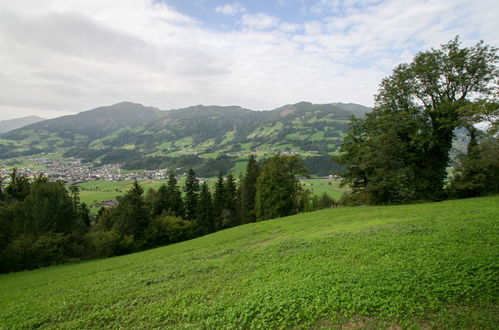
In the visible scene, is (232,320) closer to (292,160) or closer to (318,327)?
(318,327)

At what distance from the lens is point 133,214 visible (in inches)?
1524

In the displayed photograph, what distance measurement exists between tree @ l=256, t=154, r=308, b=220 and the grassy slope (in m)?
24.1

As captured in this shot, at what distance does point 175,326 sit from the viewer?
7207mm

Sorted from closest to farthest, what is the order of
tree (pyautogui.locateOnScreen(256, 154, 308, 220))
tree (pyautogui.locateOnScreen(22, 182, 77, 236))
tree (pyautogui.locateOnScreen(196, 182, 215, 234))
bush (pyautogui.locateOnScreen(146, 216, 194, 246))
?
tree (pyautogui.locateOnScreen(22, 182, 77, 236)) < tree (pyautogui.locateOnScreen(256, 154, 308, 220)) < bush (pyautogui.locateOnScreen(146, 216, 194, 246)) < tree (pyautogui.locateOnScreen(196, 182, 215, 234))

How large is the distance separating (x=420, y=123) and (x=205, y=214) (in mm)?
39458

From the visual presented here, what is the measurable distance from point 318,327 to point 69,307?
11022 millimetres

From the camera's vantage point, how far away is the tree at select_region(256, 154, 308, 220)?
38.1 metres

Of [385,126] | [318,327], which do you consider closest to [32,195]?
[318,327]

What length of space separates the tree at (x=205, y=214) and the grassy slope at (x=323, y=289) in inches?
1315

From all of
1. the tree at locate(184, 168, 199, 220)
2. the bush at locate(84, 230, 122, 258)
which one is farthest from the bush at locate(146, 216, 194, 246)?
the tree at locate(184, 168, 199, 220)

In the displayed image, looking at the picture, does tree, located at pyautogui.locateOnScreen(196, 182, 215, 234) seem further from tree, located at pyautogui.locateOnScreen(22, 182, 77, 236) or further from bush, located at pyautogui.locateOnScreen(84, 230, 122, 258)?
tree, located at pyautogui.locateOnScreen(22, 182, 77, 236)

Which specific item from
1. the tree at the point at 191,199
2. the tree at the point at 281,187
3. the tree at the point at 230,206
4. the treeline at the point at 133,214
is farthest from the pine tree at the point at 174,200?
the tree at the point at 281,187

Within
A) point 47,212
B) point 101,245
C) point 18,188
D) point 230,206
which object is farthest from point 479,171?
point 18,188

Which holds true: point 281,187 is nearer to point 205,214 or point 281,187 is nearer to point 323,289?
point 205,214
